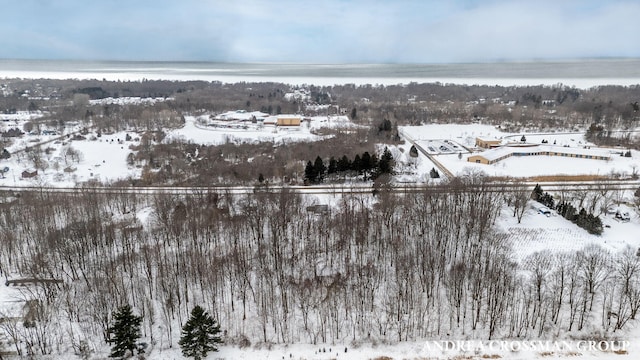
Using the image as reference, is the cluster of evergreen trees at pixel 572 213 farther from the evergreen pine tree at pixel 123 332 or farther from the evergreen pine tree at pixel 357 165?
the evergreen pine tree at pixel 123 332

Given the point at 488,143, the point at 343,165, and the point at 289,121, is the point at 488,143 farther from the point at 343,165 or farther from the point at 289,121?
the point at 289,121

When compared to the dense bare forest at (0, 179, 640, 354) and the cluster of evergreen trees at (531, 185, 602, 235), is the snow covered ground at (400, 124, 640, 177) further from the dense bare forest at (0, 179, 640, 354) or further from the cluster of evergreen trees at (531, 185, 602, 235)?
the dense bare forest at (0, 179, 640, 354)

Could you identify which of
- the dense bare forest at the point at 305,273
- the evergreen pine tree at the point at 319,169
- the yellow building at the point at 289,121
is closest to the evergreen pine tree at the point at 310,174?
the evergreen pine tree at the point at 319,169

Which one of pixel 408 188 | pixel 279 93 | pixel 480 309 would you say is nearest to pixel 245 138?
pixel 408 188

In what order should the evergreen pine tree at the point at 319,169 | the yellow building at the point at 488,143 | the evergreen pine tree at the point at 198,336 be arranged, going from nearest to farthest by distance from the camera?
the evergreen pine tree at the point at 198,336 → the evergreen pine tree at the point at 319,169 → the yellow building at the point at 488,143

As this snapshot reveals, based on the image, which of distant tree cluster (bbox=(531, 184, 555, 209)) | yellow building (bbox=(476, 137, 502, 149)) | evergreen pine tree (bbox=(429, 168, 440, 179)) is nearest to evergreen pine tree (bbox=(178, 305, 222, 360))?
distant tree cluster (bbox=(531, 184, 555, 209))

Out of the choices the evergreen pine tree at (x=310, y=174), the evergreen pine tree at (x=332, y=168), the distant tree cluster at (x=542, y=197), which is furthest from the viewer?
the evergreen pine tree at (x=332, y=168)
